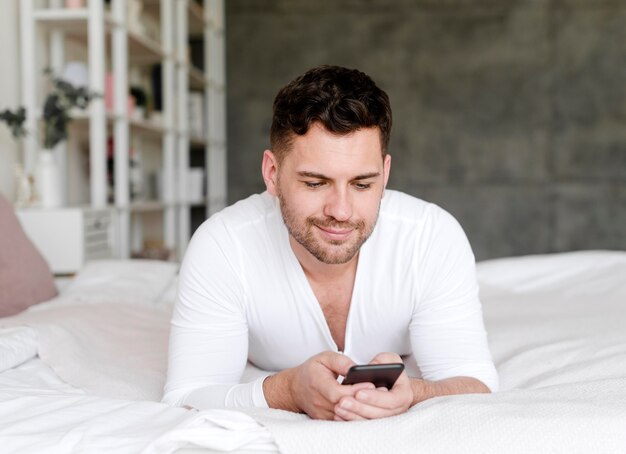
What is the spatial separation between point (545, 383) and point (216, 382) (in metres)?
0.59

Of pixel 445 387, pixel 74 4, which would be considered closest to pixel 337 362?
pixel 445 387

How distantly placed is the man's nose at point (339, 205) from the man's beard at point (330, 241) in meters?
0.02

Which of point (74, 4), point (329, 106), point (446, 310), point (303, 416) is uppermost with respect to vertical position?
point (74, 4)

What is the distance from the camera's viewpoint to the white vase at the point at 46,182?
2.75 meters

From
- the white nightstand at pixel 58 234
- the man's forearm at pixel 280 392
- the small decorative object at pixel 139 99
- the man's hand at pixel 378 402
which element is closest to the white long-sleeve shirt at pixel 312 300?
the man's forearm at pixel 280 392

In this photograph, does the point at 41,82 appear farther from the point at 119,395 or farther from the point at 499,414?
the point at 499,414

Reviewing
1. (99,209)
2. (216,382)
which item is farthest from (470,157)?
(216,382)

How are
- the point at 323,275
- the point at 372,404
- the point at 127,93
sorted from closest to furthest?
the point at 372,404, the point at 323,275, the point at 127,93

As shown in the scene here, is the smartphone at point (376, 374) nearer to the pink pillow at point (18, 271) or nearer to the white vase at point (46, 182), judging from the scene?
the pink pillow at point (18, 271)

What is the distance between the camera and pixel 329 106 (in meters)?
1.26

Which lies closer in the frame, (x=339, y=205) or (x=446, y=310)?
(x=339, y=205)

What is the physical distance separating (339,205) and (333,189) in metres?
0.04

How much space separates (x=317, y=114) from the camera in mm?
1267

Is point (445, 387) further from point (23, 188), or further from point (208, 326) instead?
point (23, 188)
